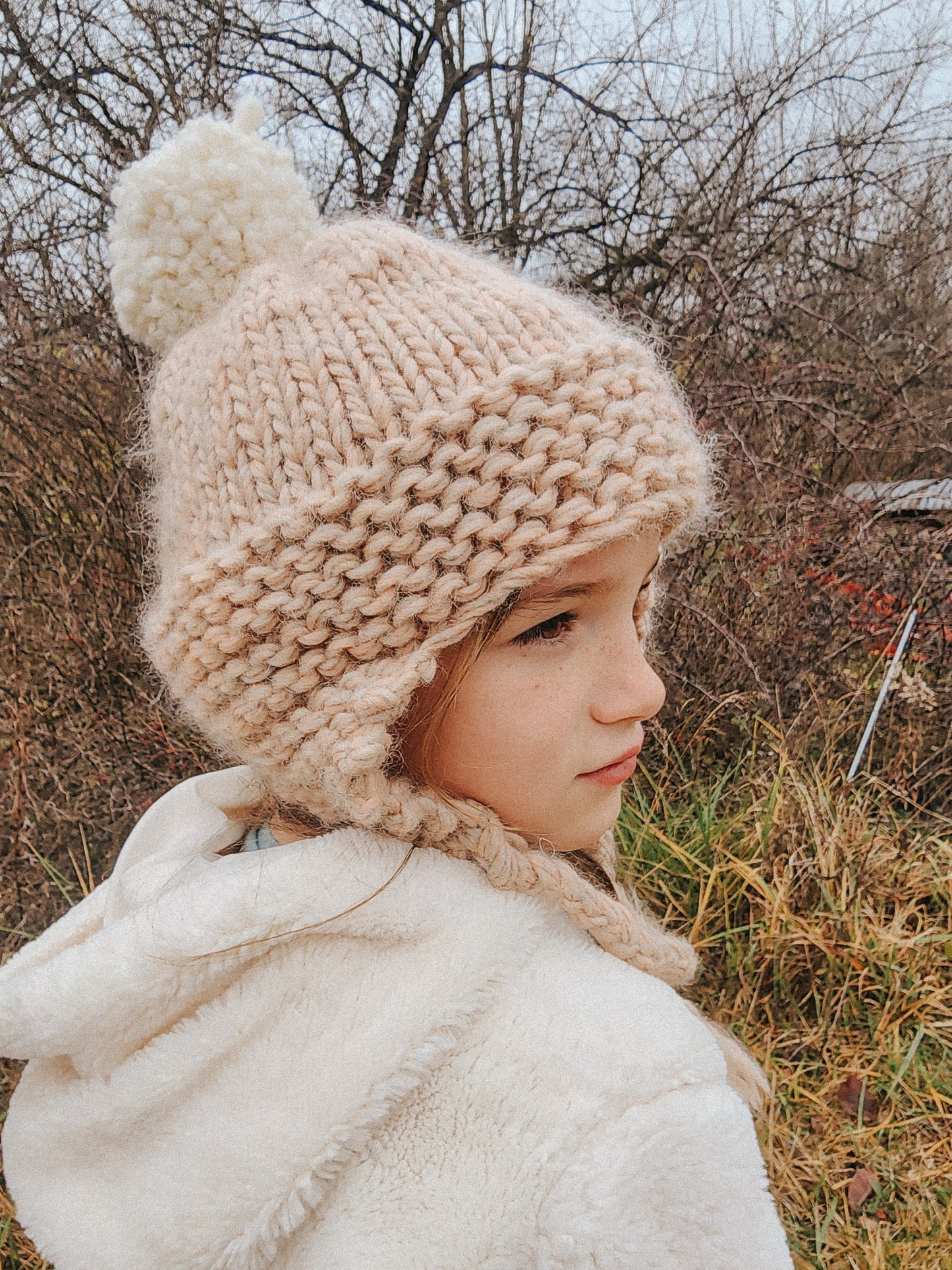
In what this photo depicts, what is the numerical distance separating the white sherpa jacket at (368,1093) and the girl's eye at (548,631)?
0.29 m

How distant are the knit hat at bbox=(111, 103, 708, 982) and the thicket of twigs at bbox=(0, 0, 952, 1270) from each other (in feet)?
4.47

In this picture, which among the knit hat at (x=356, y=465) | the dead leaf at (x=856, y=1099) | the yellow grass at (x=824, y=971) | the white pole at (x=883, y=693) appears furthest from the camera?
the white pole at (x=883, y=693)

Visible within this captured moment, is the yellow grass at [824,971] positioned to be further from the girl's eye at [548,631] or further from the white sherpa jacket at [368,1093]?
the girl's eye at [548,631]

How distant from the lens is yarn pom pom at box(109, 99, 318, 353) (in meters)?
1.09

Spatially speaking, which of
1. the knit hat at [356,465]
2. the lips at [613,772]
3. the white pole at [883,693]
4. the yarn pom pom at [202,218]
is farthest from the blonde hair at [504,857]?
the white pole at [883,693]

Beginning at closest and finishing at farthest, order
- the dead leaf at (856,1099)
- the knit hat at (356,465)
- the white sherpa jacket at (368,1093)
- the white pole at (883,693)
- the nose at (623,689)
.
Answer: the white sherpa jacket at (368,1093), the knit hat at (356,465), the nose at (623,689), the dead leaf at (856,1099), the white pole at (883,693)

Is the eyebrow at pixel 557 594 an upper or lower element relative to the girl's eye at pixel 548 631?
upper

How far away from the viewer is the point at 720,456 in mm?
2908

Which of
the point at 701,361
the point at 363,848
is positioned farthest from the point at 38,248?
the point at 363,848

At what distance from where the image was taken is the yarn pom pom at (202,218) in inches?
42.8

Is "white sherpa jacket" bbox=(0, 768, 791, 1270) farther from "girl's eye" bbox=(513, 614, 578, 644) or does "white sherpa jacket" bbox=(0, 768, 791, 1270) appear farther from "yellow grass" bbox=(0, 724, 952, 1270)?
"yellow grass" bbox=(0, 724, 952, 1270)

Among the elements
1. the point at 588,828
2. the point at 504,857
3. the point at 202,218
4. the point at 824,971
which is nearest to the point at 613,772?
the point at 588,828

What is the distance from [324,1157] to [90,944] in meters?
0.39

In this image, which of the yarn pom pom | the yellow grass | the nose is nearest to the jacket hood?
the nose
